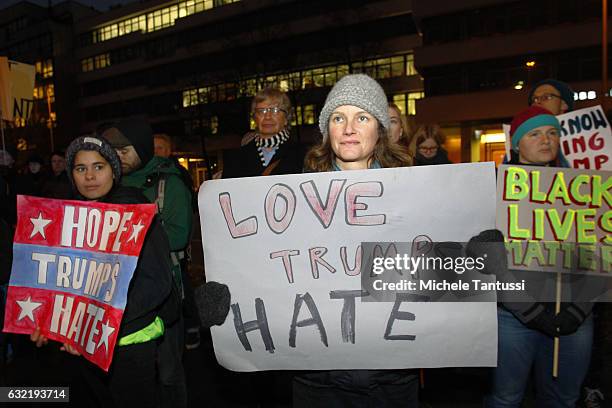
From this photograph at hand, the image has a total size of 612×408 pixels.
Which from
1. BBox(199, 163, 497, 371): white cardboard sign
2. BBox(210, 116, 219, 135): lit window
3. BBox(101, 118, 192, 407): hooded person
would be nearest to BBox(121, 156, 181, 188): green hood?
BBox(101, 118, 192, 407): hooded person

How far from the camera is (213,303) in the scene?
170 cm

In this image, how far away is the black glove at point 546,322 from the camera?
2037mm

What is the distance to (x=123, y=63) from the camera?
144ft

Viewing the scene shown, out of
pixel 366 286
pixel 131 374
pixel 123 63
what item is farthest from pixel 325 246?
pixel 123 63

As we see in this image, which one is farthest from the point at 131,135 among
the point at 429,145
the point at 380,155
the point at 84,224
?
the point at 429,145

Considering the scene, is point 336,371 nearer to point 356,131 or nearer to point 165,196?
point 356,131

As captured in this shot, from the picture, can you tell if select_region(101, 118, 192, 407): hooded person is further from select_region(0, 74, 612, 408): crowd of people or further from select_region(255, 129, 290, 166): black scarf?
select_region(255, 129, 290, 166): black scarf

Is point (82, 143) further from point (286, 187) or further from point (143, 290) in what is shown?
point (286, 187)

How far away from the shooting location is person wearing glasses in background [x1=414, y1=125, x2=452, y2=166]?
407 centimetres

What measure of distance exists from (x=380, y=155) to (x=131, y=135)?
1.59 meters

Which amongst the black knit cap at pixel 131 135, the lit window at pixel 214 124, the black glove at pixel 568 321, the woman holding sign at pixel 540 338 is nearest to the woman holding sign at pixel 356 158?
the woman holding sign at pixel 540 338

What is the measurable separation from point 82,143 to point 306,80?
31653mm

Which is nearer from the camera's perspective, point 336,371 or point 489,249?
point 489,249

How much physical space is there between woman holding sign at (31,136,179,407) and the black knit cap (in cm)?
47
